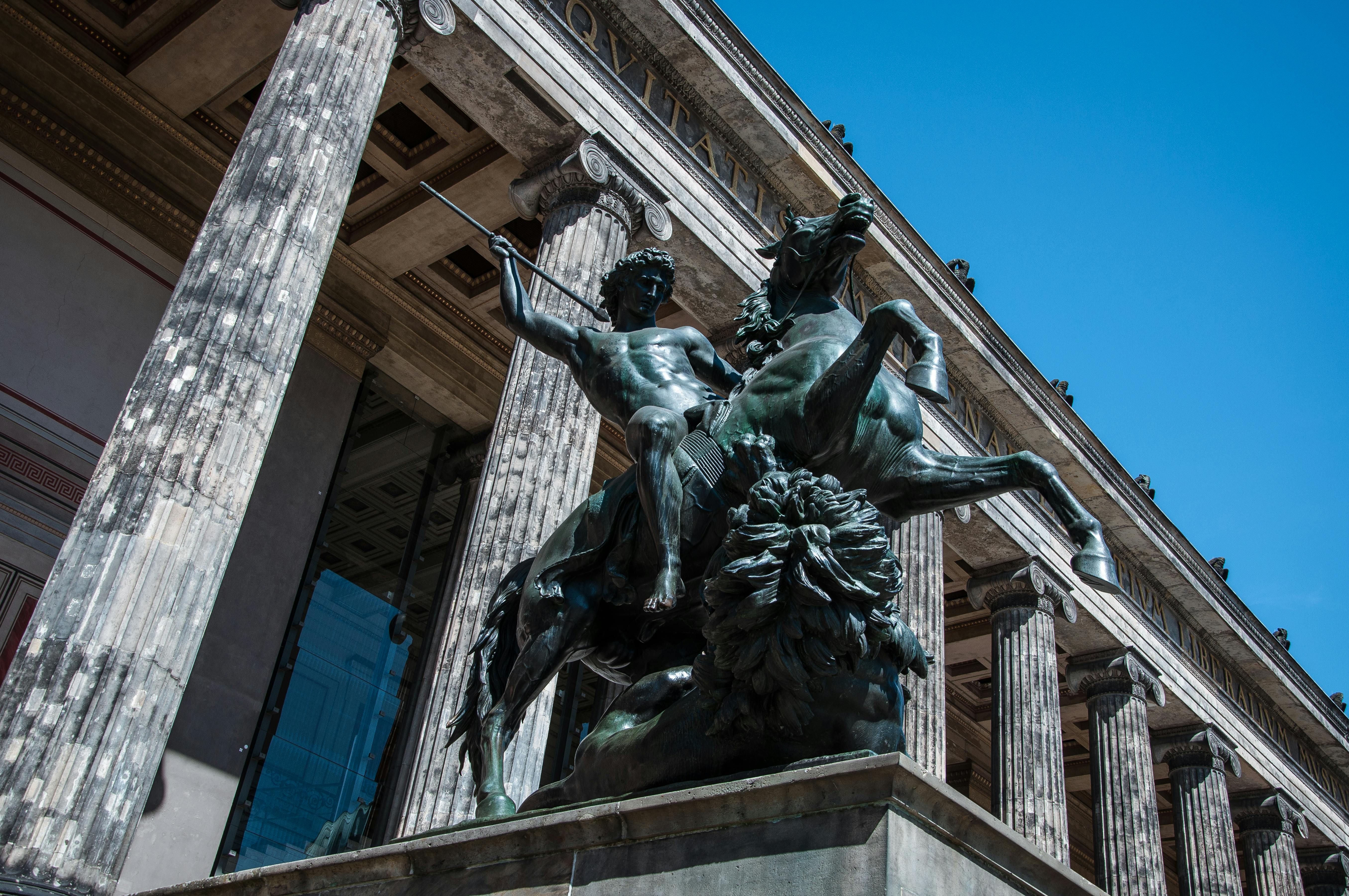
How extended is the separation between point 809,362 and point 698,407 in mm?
538

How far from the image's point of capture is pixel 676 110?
1250 cm

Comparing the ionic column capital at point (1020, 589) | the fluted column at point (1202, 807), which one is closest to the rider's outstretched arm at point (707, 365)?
the ionic column capital at point (1020, 589)

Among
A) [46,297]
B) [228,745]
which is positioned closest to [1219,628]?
[228,745]

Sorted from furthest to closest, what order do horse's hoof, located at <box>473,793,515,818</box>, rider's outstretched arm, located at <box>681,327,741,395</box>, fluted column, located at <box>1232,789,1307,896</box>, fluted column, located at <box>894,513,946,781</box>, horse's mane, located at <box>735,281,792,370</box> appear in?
1. fluted column, located at <box>1232,789,1307,896</box>
2. fluted column, located at <box>894,513,946,781</box>
3. rider's outstretched arm, located at <box>681,327,741,395</box>
4. horse's mane, located at <box>735,281,792,370</box>
5. horse's hoof, located at <box>473,793,515,818</box>

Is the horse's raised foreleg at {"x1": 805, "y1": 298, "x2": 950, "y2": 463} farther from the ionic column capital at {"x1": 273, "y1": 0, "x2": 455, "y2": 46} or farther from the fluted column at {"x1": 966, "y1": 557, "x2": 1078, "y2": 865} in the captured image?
the fluted column at {"x1": 966, "y1": 557, "x2": 1078, "y2": 865}

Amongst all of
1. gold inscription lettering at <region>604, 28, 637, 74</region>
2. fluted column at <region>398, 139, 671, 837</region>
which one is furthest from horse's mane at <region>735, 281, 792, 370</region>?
gold inscription lettering at <region>604, 28, 637, 74</region>

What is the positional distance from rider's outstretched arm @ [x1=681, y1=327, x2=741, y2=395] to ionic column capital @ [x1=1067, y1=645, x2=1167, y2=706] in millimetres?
15424

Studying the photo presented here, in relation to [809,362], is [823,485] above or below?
below

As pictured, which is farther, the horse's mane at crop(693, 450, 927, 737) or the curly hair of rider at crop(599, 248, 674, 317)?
the curly hair of rider at crop(599, 248, 674, 317)

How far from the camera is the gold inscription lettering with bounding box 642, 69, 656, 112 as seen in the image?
12031mm

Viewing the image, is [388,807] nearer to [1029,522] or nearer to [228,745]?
[228,745]

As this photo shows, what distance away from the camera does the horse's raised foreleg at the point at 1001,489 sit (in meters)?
→ 3.51

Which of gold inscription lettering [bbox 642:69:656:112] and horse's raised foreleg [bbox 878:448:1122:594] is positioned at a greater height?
gold inscription lettering [bbox 642:69:656:112]

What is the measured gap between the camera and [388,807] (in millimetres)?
13148
